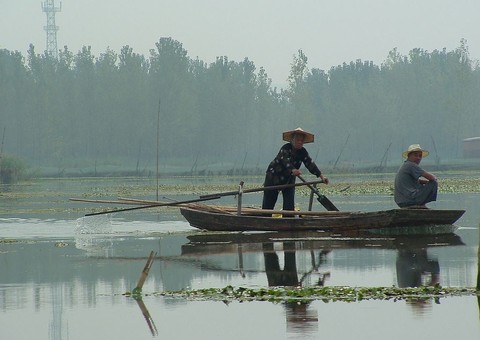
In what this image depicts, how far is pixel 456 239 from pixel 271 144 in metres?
111

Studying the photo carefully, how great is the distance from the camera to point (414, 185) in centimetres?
2095

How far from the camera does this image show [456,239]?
19.9 meters

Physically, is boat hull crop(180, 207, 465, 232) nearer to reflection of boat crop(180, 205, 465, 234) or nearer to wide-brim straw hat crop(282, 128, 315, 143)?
reflection of boat crop(180, 205, 465, 234)

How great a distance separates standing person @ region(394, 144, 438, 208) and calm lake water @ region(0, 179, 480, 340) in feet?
2.85

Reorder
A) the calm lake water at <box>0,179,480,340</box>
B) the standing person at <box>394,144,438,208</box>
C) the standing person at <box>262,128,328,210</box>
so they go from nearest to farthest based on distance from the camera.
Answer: the calm lake water at <box>0,179,480,340</box> → the standing person at <box>394,144,438,208</box> → the standing person at <box>262,128,328,210</box>

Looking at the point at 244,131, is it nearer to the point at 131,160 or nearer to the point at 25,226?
the point at 131,160

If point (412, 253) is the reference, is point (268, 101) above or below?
above

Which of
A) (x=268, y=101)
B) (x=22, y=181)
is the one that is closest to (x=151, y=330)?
(x=22, y=181)

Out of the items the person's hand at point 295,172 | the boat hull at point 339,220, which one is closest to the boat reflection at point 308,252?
the boat hull at point 339,220

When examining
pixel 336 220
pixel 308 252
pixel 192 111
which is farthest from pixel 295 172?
pixel 192 111

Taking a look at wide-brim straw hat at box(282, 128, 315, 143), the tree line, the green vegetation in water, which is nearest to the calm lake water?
the green vegetation in water

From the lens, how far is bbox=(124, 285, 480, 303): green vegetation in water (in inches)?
482

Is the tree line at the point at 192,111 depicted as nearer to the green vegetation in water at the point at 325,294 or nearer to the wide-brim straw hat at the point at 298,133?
the wide-brim straw hat at the point at 298,133

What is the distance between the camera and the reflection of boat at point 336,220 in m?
20.5
